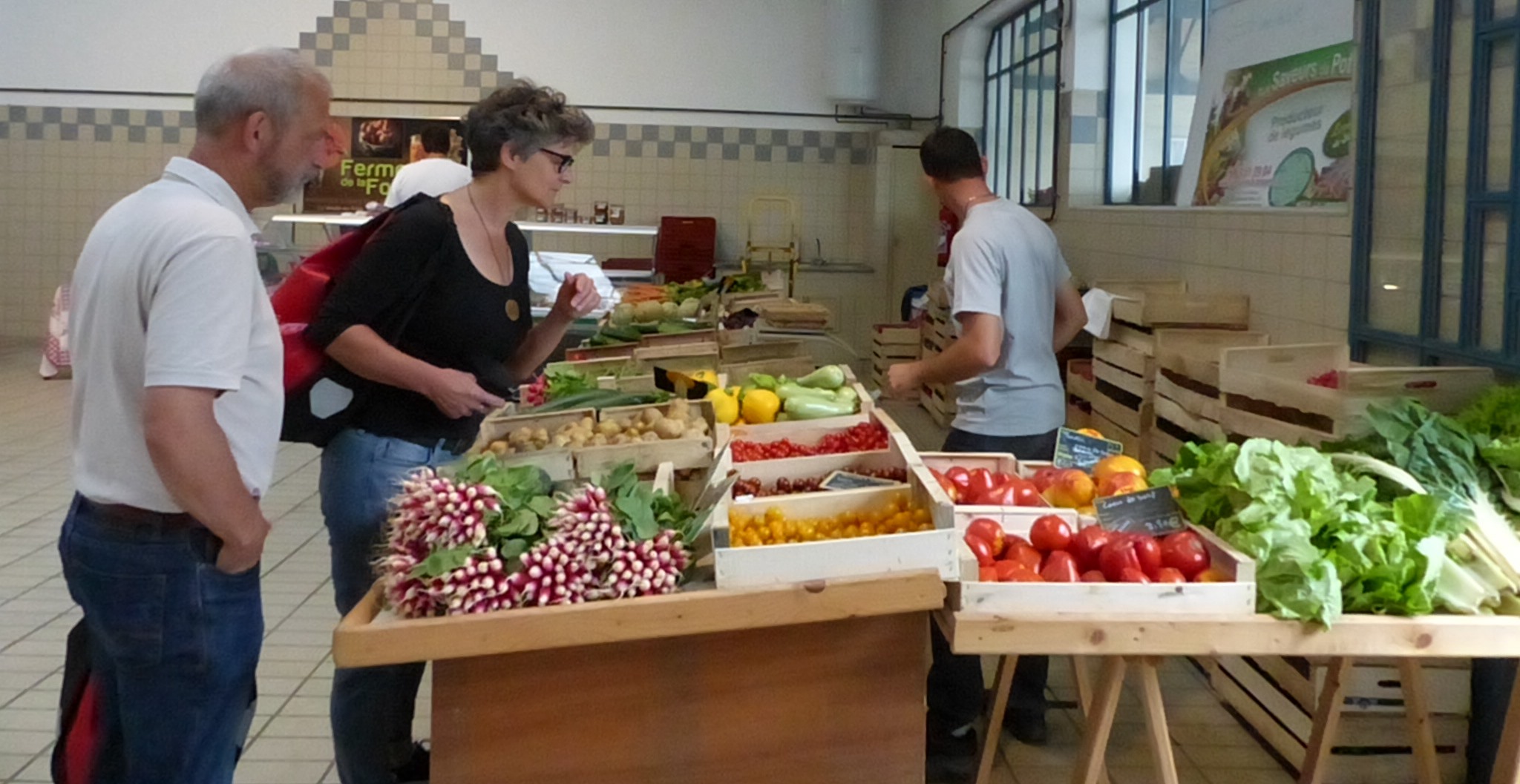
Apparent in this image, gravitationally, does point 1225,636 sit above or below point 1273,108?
below

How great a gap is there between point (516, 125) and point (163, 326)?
3.71 ft

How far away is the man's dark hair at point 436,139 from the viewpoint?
679cm

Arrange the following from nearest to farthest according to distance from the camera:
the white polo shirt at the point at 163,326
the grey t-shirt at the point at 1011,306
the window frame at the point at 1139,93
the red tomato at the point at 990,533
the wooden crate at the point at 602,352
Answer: the white polo shirt at the point at 163,326 → the red tomato at the point at 990,533 → the grey t-shirt at the point at 1011,306 → the wooden crate at the point at 602,352 → the window frame at the point at 1139,93

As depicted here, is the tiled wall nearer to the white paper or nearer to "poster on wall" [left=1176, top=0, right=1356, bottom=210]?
"poster on wall" [left=1176, top=0, right=1356, bottom=210]

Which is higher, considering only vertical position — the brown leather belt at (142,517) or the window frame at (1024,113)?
the window frame at (1024,113)

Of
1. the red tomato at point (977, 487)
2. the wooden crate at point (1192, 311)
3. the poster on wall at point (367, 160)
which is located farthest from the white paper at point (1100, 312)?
the poster on wall at point (367, 160)

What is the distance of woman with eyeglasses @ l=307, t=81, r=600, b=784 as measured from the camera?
2.82m

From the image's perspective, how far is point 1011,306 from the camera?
4.00m

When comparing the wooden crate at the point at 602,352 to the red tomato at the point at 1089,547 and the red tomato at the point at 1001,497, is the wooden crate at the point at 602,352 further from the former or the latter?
the red tomato at the point at 1089,547

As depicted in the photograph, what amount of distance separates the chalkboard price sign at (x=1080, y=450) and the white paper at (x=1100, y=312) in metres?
2.41

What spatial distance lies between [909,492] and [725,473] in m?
0.40

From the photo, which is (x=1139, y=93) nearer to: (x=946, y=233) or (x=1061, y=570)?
(x=946, y=233)

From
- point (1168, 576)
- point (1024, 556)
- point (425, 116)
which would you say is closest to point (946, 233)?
point (425, 116)

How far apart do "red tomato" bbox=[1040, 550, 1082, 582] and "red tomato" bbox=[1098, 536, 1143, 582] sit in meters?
0.05
